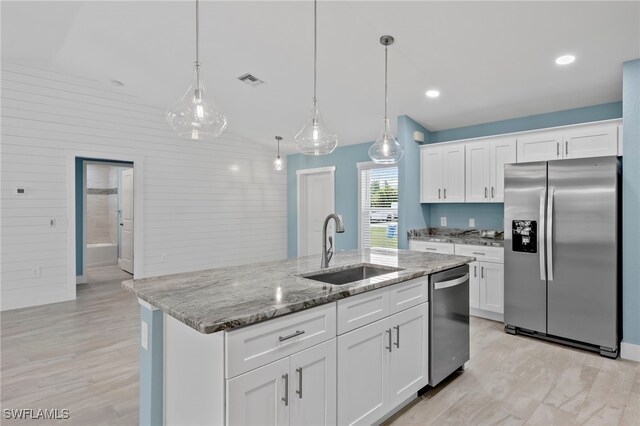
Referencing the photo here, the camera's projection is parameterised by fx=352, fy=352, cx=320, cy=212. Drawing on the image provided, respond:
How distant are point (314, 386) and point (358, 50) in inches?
117

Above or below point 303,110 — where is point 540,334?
below

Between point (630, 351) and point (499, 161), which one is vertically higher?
point (499, 161)

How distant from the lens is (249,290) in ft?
5.90

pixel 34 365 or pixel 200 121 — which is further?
pixel 34 365

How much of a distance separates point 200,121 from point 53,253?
4017mm

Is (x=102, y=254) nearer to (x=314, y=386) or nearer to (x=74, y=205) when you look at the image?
(x=74, y=205)

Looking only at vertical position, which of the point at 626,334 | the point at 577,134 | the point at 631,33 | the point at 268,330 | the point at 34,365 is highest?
the point at 631,33

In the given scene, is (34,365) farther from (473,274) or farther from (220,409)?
(473,274)

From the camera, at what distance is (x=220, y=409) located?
53.7 inches

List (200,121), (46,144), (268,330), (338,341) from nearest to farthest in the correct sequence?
(268,330)
(338,341)
(200,121)
(46,144)

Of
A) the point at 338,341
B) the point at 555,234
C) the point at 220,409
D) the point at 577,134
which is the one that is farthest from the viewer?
the point at 577,134

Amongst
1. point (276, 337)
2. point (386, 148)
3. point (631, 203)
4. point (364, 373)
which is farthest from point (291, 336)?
point (631, 203)

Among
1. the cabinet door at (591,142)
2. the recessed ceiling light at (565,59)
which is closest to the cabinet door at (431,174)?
the cabinet door at (591,142)

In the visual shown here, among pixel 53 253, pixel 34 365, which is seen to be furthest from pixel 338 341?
pixel 53 253
